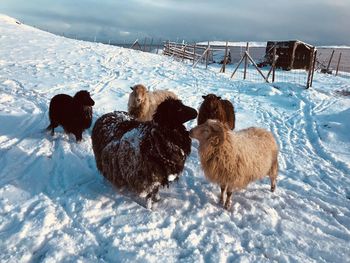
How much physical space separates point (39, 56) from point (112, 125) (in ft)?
52.3

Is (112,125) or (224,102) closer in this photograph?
(112,125)

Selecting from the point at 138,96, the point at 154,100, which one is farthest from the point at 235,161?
the point at 154,100

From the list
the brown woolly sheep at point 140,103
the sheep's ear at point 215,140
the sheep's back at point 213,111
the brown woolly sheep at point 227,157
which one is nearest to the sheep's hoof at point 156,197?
the brown woolly sheep at point 227,157

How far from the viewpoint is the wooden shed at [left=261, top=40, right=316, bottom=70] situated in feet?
102

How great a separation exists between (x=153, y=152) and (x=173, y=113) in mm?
655

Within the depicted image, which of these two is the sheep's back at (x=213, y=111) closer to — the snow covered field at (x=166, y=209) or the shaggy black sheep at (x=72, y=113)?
the snow covered field at (x=166, y=209)

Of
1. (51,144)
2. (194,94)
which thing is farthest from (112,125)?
(194,94)

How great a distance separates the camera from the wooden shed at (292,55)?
31.0 meters

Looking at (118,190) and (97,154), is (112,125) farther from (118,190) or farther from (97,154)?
(118,190)

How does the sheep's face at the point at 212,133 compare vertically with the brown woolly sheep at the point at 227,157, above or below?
above

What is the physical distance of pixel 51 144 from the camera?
7297 millimetres

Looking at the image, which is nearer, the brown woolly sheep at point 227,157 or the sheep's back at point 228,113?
the brown woolly sheep at point 227,157

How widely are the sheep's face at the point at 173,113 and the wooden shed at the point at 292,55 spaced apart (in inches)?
1125

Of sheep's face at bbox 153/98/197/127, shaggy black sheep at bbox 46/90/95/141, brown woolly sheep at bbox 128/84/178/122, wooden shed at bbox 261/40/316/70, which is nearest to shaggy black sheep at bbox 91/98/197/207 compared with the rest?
sheep's face at bbox 153/98/197/127
